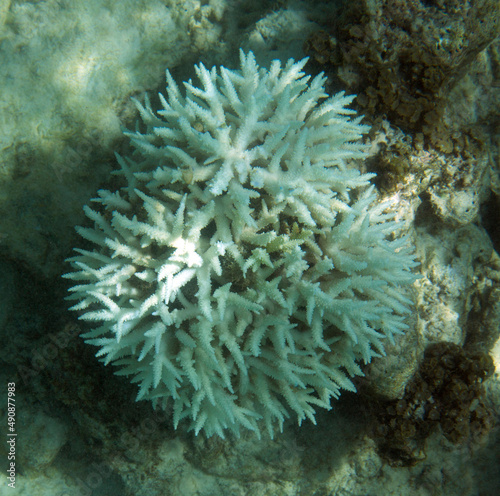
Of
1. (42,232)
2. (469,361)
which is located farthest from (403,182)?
(42,232)

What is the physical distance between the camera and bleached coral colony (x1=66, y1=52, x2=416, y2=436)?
2.59 m

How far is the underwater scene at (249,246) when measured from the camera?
8.78 feet

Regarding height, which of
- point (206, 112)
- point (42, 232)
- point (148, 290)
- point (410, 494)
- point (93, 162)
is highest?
point (93, 162)

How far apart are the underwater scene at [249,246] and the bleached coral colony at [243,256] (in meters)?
0.02

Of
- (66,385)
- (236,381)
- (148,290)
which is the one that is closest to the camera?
(148,290)

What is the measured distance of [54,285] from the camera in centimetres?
392

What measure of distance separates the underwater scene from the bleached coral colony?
0.07 feet

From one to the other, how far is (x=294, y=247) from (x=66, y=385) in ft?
9.73

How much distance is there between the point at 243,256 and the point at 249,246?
10 cm

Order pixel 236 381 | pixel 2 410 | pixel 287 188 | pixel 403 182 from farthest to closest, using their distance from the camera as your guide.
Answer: pixel 2 410
pixel 403 182
pixel 236 381
pixel 287 188

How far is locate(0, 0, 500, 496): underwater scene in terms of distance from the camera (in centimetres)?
268

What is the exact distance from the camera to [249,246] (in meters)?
2.76

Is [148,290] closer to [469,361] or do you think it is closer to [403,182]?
[403,182]

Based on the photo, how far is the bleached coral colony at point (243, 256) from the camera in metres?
2.59
